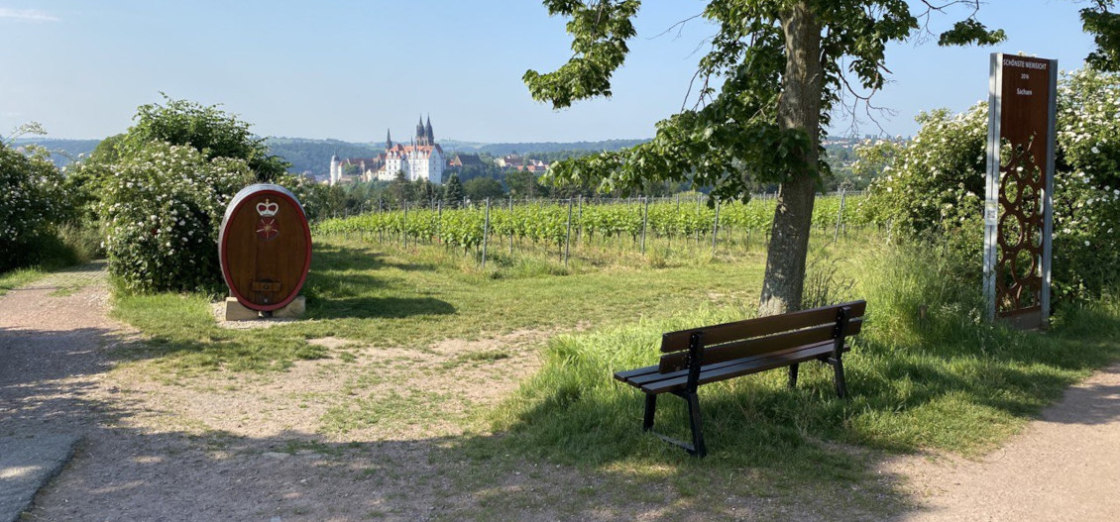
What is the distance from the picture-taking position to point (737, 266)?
16906 millimetres

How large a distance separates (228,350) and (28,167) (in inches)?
487

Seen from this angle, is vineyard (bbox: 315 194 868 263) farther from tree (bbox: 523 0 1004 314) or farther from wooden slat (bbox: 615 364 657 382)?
wooden slat (bbox: 615 364 657 382)

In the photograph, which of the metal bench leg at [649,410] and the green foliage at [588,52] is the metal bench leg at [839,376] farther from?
the green foliage at [588,52]

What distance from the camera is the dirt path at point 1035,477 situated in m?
3.88

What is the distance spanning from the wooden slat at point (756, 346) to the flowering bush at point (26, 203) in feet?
52.2

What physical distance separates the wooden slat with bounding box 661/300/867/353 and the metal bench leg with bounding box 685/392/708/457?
30 cm

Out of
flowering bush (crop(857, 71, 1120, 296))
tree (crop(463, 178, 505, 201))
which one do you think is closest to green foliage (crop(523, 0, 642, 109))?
flowering bush (crop(857, 71, 1120, 296))

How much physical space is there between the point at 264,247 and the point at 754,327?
7.02 m

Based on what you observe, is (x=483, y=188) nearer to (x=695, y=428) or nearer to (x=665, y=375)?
(x=665, y=375)

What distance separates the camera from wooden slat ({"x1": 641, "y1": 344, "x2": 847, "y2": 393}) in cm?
455

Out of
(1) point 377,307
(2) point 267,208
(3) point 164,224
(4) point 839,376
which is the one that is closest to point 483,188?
(3) point 164,224

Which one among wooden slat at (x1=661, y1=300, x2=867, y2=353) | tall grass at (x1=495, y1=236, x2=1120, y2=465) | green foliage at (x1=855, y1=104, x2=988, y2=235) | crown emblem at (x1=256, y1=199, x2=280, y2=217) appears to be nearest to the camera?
wooden slat at (x1=661, y1=300, x2=867, y2=353)

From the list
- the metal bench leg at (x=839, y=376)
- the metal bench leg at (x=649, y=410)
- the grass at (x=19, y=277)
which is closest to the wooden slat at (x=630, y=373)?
the metal bench leg at (x=649, y=410)

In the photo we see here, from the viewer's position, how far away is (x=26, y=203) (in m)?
16.1
